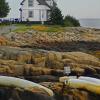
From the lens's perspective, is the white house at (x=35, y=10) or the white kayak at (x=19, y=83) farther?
the white house at (x=35, y=10)

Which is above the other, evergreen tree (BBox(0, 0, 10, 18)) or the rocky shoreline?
evergreen tree (BBox(0, 0, 10, 18))

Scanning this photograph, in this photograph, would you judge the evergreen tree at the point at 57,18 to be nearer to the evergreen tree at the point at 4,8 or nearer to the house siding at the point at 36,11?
the house siding at the point at 36,11

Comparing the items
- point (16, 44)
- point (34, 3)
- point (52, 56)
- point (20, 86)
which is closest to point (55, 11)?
point (34, 3)

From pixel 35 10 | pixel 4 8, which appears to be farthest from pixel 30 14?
pixel 4 8

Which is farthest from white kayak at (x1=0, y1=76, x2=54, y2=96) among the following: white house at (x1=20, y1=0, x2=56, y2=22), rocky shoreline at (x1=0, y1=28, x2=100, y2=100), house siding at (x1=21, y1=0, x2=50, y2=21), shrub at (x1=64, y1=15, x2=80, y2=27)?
house siding at (x1=21, y1=0, x2=50, y2=21)

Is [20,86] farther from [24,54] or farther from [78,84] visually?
[24,54]

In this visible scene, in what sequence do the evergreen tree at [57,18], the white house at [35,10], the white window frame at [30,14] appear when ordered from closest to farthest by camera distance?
the evergreen tree at [57,18], the white house at [35,10], the white window frame at [30,14]

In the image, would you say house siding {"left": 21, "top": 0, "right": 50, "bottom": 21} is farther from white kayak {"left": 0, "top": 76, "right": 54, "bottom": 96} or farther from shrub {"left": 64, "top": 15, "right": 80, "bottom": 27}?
white kayak {"left": 0, "top": 76, "right": 54, "bottom": 96}

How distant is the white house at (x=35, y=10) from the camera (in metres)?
99.8

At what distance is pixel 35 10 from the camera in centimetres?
10138

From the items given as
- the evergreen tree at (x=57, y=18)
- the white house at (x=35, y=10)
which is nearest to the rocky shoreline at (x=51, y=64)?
the evergreen tree at (x=57, y=18)

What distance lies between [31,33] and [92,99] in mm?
35188

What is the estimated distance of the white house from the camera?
327ft

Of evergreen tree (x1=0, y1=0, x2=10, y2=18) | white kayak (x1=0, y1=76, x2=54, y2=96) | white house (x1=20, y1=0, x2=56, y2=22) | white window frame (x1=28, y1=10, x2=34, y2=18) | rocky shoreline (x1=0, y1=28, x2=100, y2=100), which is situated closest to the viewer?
white kayak (x1=0, y1=76, x2=54, y2=96)
